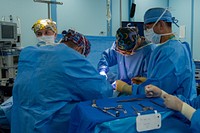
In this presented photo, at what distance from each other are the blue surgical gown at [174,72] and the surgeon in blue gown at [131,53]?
0.35 meters

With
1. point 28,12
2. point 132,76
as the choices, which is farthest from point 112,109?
point 28,12

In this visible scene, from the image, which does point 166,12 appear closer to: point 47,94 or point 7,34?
point 47,94

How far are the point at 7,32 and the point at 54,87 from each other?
2011 mm

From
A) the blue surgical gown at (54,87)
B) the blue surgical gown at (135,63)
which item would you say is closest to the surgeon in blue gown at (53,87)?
the blue surgical gown at (54,87)

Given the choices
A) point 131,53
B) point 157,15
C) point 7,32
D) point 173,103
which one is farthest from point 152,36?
point 7,32

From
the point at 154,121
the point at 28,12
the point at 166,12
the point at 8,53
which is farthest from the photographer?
the point at 28,12

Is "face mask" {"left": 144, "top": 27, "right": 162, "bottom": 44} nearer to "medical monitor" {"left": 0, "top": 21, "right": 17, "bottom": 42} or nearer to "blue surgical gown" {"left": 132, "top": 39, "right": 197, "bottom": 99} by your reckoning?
"blue surgical gown" {"left": 132, "top": 39, "right": 197, "bottom": 99}

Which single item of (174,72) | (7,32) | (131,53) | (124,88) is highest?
(7,32)

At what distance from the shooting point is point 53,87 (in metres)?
1.24

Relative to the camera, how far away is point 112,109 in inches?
38.1

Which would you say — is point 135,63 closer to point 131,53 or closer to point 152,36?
point 131,53

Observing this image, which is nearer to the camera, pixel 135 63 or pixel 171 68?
pixel 171 68

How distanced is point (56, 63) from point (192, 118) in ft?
2.25

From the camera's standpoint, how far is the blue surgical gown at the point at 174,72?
56.6 inches
